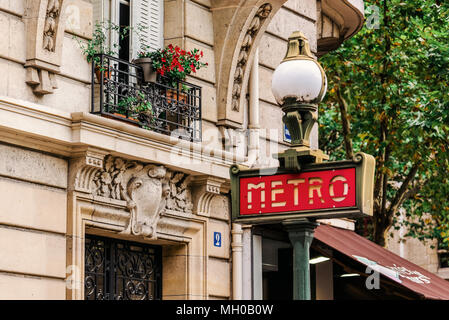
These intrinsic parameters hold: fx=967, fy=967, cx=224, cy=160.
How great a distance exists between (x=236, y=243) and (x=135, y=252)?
154 cm

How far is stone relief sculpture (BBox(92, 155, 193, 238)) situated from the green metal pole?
12.7ft

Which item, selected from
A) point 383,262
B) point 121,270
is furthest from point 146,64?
point 383,262

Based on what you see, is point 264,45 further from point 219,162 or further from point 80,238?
point 80,238

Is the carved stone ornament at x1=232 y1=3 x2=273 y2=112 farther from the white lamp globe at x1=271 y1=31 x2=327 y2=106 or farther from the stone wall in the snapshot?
the white lamp globe at x1=271 y1=31 x2=327 y2=106

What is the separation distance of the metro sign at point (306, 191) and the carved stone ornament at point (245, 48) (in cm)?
543

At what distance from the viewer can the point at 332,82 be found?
1988 cm

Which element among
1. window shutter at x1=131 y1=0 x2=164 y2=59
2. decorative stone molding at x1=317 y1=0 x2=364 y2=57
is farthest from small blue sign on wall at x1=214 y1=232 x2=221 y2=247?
decorative stone molding at x1=317 y1=0 x2=364 y2=57

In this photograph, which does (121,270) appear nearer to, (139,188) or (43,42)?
(139,188)

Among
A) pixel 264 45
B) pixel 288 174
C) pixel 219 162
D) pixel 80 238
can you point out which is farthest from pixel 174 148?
pixel 288 174

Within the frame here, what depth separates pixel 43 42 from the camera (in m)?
9.45

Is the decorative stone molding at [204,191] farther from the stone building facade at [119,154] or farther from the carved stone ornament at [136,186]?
the carved stone ornament at [136,186]

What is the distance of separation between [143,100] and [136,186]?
97 cm

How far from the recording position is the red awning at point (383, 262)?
1355 cm

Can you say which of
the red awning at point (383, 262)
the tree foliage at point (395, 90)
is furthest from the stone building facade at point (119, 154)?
the tree foliage at point (395, 90)
